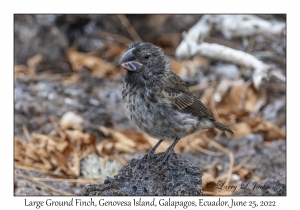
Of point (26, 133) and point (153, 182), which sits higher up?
point (26, 133)

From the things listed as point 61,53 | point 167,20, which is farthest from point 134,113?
point 167,20

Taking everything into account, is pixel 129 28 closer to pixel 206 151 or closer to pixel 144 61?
pixel 206 151

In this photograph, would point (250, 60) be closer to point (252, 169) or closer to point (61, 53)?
point (252, 169)

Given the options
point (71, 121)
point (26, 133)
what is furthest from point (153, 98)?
point (26, 133)

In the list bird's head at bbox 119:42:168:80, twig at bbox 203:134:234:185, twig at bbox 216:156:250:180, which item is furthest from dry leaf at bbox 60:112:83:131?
bird's head at bbox 119:42:168:80

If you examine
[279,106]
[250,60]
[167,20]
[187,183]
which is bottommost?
[187,183]

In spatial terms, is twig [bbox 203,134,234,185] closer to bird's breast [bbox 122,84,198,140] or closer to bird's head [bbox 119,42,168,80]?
bird's breast [bbox 122,84,198,140]

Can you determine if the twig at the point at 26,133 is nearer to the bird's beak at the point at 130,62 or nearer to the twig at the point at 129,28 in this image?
the bird's beak at the point at 130,62
